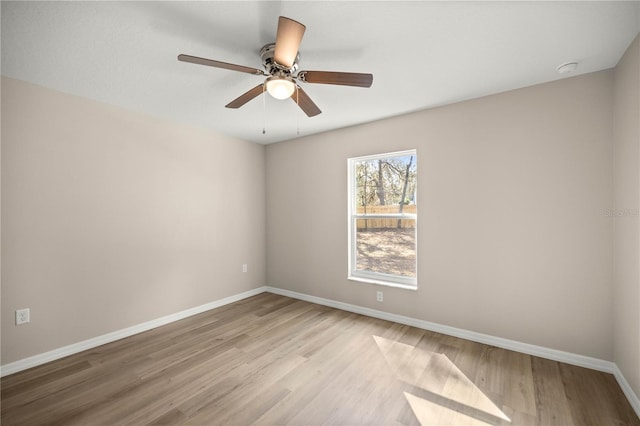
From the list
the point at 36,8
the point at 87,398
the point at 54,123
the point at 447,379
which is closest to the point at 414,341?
the point at 447,379

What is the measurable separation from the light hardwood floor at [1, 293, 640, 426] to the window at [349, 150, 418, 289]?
0.80 meters

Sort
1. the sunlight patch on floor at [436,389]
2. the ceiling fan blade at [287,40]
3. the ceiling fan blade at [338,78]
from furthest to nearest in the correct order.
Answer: the sunlight patch on floor at [436,389]
the ceiling fan blade at [338,78]
the ceiling fan blade at [287,40]

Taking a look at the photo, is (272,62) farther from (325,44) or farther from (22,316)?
(22,316)

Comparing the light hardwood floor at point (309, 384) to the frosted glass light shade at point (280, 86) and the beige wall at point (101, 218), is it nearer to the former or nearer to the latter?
the beige wall at point (101, 218)

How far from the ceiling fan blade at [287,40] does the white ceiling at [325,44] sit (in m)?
0.22

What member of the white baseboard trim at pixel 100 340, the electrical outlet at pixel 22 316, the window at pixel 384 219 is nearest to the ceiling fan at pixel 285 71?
the window at pixel 384 219

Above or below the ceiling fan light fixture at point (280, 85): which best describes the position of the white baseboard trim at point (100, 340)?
below

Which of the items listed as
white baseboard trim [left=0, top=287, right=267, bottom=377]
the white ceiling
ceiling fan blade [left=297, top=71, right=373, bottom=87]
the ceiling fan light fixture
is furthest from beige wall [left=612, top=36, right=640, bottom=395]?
white baseboard trim [left=0, top=287, right=267, bottom=377]

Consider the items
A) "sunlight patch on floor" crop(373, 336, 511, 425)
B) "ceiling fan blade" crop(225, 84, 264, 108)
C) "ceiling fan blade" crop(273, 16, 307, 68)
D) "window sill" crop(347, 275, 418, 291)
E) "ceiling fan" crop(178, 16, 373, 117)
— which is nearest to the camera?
"ceiling fan blade" crop(273, 16, 307, 68)

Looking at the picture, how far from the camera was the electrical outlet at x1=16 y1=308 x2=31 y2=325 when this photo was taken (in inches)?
90.7

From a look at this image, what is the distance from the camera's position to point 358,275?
372 centimetres

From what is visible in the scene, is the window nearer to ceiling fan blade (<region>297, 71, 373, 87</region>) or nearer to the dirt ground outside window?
the dirt ground outside window

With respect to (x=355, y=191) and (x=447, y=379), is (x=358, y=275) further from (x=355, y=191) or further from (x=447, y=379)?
(x=447, y=379)

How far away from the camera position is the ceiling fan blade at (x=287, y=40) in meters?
1.35
